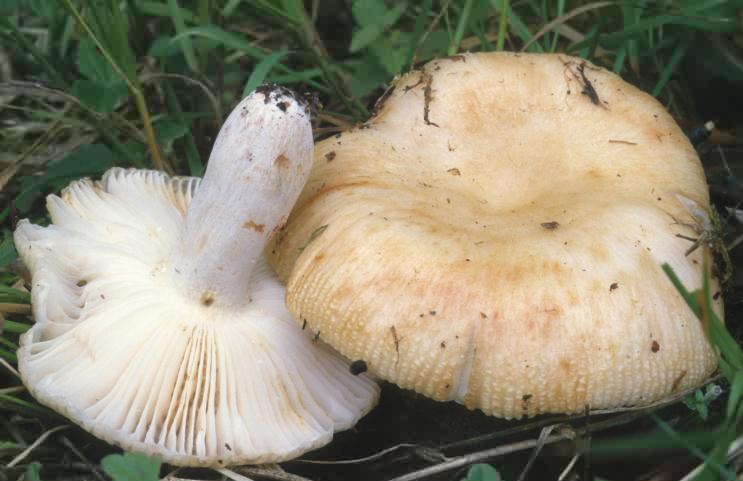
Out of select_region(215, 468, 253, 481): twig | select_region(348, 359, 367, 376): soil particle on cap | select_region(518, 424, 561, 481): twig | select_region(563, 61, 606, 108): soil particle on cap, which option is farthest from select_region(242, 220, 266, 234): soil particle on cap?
select_region(563, 61, 606, 108): soil particle on cap

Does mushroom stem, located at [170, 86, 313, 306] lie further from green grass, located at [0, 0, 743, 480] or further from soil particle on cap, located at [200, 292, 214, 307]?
green grass, located at [0, 0, 743, 480]

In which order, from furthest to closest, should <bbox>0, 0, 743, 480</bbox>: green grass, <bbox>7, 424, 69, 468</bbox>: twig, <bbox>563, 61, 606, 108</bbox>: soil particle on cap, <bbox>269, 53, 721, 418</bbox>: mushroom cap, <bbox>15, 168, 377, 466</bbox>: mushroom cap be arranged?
<bbox>0, 0, 743, 480</bbox>: green grass, <bbox>563, 61, 606, 108</bbox>: soil particle on cap, <bbox>7, 424, 69, 468</bbox>: twig, <bbox>15, 168, 377, 466</bbox>: mushroom cap, <bbox>269, 53, 721, 418</bbox>: mushroom cap

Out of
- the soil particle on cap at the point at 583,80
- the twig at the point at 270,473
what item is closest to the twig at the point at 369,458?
the twig at the point at 270,473

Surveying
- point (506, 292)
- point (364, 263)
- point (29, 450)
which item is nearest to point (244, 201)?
point (364, 263)

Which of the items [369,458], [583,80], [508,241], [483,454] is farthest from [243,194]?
[583,80]

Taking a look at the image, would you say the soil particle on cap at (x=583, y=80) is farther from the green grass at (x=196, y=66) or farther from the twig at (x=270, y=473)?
the twig at (x=270, y=473)

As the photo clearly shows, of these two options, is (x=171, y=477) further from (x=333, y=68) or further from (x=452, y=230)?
(x=333, y=68)
